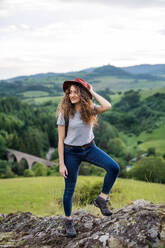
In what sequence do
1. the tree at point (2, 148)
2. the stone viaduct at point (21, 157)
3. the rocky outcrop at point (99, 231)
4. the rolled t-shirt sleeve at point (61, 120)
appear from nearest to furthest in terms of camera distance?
the rocky outcrop at point (99, 231) → the rolled t-shirt sleeve at point (61, 120) → the stone viaduct at point (21, 157) → the tree at point (2, 148)

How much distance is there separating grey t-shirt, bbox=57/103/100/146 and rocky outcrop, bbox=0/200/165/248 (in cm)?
139

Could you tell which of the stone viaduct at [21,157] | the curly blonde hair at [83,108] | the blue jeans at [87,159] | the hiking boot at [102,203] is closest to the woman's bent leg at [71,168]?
the blue jeans at [87,159]

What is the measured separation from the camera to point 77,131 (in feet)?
14.0

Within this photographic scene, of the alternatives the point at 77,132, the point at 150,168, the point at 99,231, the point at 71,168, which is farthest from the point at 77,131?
the point at 150,168

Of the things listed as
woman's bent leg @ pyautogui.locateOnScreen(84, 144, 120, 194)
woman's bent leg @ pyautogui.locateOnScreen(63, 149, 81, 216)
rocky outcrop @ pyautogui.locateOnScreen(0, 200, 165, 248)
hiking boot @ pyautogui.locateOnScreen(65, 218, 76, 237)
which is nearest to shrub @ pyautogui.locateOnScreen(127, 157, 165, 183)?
rocky outcrop @ pyautogui.locateOnScreen(0, 200, 165, 248)

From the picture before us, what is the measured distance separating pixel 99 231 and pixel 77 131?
1.63 m

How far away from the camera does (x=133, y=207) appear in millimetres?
4492

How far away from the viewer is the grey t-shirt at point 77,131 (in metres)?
4.26

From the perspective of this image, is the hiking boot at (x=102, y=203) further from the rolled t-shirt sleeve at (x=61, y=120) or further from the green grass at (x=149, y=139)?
the green grass at (x=149, y=139)

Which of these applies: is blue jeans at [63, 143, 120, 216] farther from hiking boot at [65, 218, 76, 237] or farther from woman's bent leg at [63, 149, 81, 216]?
hiking boot at [65, 218, 76, 237]

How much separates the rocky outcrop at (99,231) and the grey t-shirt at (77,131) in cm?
139

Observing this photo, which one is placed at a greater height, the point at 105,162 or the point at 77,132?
the point at 77,132

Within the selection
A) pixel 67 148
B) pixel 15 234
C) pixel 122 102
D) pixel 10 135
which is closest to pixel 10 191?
pixel 15 234

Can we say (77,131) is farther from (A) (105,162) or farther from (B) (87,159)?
(A) (105,162)
